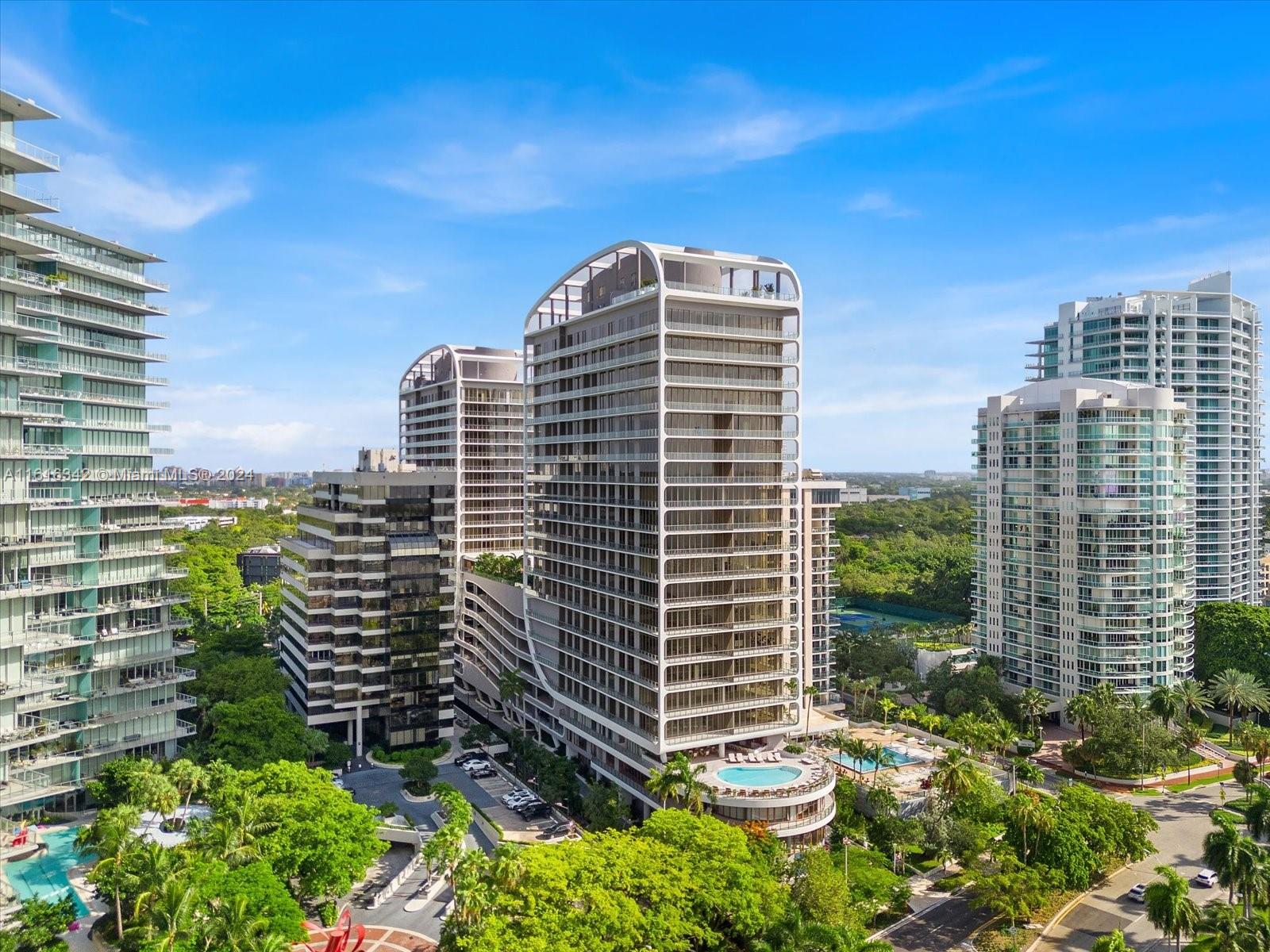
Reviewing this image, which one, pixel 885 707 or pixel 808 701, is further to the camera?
pixel 885 707

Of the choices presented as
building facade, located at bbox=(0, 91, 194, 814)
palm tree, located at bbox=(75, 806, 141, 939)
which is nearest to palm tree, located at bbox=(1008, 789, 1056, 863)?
palm tree, located at bbox=(75, 806, 141, 939)

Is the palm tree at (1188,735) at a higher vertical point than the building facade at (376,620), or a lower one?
lower

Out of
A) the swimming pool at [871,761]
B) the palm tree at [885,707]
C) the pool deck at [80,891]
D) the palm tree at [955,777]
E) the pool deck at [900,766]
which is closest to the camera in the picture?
the pool deck at [80,891]

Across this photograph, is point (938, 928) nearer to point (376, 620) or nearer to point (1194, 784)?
point (1194, 784)

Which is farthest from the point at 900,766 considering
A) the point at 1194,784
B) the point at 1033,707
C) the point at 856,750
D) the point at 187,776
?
the point at 187,776

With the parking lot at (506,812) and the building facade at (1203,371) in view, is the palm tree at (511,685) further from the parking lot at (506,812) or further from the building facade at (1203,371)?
the building facade at (1203,371)

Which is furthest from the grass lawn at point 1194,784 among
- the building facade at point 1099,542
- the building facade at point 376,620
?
the building facade at point 376,620
